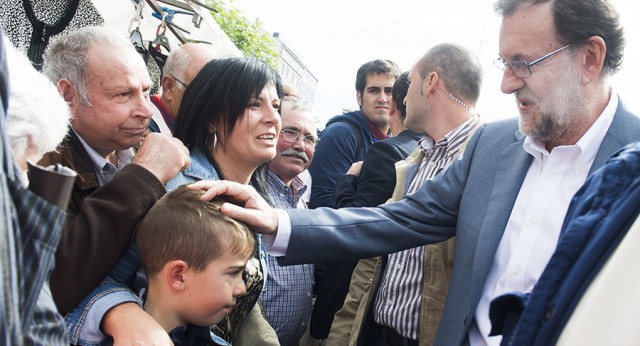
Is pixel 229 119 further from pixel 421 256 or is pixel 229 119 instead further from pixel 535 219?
pixel 535 219

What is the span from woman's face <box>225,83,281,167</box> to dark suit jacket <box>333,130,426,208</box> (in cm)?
97

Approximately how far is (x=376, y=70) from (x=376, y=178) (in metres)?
2.24

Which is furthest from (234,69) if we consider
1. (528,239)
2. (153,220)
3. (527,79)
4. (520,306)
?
(520,306)

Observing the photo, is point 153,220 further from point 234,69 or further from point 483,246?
point 483,246

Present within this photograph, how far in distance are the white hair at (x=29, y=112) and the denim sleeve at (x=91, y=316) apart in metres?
0.67

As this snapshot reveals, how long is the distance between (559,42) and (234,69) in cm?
131

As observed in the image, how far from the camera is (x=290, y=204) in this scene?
11.1 feet

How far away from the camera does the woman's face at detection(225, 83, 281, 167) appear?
247 cm

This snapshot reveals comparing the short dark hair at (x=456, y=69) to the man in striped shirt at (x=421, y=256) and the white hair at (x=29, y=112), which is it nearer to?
the man in striped shirt at (x=421, y=256)

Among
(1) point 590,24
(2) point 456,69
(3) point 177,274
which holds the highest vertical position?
(1) point 590,24

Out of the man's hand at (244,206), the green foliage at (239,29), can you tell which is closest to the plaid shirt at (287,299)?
the man's hand at (244,206)

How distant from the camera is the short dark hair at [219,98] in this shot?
2.47 meters

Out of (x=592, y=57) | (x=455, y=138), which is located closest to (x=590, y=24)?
(x=592, y=57)

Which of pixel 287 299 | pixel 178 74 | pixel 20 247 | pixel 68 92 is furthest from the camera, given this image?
pixel 178 74
